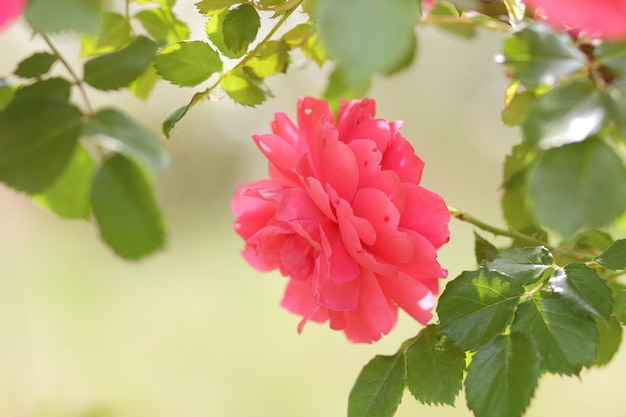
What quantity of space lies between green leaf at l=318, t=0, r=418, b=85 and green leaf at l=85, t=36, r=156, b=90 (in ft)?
0.51

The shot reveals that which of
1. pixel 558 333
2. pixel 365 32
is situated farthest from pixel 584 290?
pixel 365 32

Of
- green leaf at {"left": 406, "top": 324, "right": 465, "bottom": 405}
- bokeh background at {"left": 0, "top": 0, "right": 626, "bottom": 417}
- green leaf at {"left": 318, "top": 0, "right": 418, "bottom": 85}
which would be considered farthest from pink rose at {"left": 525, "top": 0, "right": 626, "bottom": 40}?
bokeh background at {"left": 0, "top": 0, "right": 626, "bottom": 417}

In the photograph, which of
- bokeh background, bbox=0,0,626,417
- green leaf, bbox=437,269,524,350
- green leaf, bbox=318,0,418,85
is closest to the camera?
green leaf, bbox=318,0,418,85

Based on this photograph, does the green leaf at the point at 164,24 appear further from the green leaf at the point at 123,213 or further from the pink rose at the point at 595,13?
the pink rose at the point at 595,13

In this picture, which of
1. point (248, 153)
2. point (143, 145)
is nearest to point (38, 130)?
point (143, 145)

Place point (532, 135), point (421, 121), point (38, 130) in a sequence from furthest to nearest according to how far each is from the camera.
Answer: point (421, 121) → point (38, 130) → point (532, 135)

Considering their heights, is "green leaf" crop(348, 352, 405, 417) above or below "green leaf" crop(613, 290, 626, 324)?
below

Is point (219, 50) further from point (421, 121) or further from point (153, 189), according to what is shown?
point (421, 121)

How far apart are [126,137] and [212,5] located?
0.22ft

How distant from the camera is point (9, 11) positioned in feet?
0.47

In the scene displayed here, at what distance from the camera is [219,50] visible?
0.26 m

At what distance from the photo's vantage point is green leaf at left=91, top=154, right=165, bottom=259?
302 millimetres

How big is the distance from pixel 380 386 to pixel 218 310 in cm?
78

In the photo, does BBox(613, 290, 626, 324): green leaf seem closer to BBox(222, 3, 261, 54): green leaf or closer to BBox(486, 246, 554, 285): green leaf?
BBox(486, 246, 554, 285): green leaf
